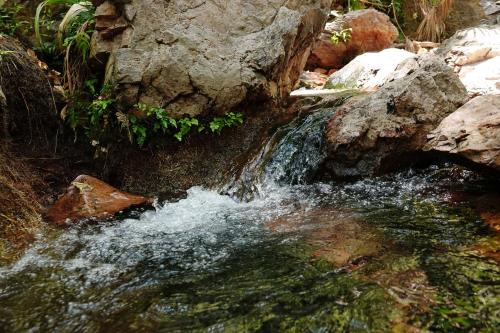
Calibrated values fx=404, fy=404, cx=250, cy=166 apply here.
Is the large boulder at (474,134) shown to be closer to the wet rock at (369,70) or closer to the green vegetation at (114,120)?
the green vegetation at (114,120)

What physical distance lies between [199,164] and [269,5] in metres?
2.45

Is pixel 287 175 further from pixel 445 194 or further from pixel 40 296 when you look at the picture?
pixel 40 296

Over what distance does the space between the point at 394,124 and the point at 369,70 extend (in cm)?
445

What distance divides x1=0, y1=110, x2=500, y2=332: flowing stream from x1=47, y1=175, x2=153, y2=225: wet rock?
23cm

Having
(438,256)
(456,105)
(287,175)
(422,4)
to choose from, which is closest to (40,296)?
(438,256)

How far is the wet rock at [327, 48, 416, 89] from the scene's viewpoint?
317 inches

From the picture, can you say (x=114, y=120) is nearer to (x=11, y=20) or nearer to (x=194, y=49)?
(x=194, y=49)

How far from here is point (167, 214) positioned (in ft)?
14.2

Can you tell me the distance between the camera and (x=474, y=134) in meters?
3.65

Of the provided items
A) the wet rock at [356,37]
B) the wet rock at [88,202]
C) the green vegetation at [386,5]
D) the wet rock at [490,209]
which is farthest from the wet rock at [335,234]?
the green vegetation at [386,5]

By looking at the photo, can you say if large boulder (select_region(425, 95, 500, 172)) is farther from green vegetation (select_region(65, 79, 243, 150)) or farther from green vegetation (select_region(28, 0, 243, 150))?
→ green vegetation (select_region(65, 79, 243, 150))

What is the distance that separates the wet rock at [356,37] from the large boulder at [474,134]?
734 centimetres

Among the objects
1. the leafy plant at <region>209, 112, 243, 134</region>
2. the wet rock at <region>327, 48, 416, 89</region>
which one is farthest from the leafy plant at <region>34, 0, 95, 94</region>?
the wet rock at <region>327, 48, 416, 89</region>

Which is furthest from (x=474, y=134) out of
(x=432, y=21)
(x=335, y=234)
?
(x=432, y=21)
